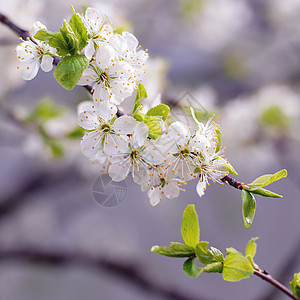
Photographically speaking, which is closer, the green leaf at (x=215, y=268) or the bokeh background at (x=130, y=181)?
the green leaf at (x=215, y=268)

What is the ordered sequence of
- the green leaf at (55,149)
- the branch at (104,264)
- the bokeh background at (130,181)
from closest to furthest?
1. the green leaf at (55,149)
2. the bokeh background at (130,181)
3. the branch at (104,264)

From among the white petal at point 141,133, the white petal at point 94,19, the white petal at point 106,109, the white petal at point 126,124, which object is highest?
the white petal at point 94,19

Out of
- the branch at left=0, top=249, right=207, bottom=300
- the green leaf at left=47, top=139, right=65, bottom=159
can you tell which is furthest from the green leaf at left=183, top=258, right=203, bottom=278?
the branch at left=0, top=249, right=207, bottom=300

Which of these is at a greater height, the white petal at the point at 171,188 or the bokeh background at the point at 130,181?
the bokeh background at the point at 130,181

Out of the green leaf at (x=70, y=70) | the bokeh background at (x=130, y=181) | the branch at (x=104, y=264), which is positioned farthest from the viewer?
the branch at (x=104, y=264)

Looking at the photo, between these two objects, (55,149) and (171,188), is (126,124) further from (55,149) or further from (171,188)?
(55,149)

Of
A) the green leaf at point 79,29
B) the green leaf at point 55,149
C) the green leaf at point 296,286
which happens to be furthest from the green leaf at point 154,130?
the green leaf at point 55,149

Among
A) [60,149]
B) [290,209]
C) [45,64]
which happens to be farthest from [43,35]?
[290,209]

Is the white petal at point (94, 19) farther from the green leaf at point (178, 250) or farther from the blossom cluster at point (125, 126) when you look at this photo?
the green leaf at point (178, 250)

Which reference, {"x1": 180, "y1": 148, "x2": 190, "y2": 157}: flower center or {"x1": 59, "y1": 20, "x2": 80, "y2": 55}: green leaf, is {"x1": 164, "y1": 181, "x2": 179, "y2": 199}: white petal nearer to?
{"x1": 180, "y1": 148, "x2": 190, "y2": 157}: flower center
